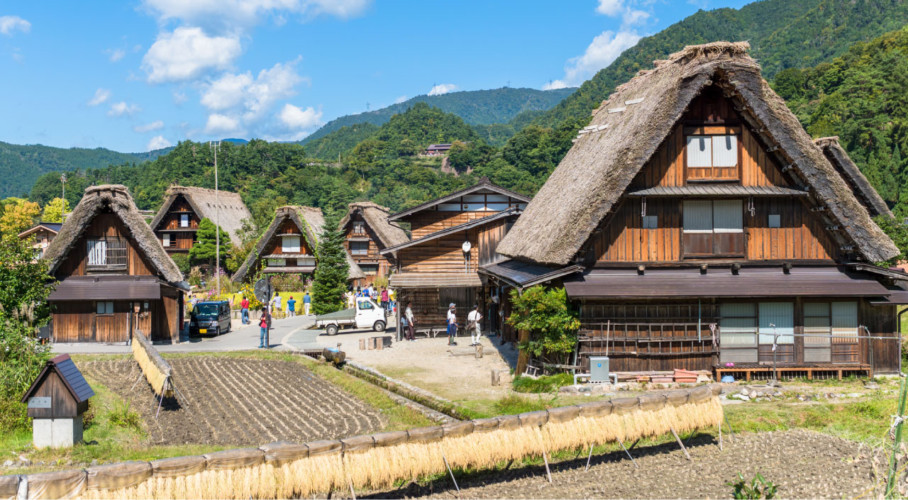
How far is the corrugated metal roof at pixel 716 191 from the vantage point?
17.9 metres

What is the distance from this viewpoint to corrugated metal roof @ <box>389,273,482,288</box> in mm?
27745

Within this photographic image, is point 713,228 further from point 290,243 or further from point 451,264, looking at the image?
point 290,243

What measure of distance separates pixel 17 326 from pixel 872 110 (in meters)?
70.0

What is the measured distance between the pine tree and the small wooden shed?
24760 mm

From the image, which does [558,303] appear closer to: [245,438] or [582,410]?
[582,410]

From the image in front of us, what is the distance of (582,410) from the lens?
11.3 meters

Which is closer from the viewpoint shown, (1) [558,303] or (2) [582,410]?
(2) [582,410]

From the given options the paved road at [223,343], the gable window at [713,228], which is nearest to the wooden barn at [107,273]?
the paved road at [223,343]

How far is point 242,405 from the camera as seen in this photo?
56.0ft

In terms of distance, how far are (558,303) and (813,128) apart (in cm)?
5852

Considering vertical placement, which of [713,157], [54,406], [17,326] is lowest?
[54,406]

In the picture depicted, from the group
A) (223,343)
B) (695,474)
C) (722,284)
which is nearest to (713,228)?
(722,284)

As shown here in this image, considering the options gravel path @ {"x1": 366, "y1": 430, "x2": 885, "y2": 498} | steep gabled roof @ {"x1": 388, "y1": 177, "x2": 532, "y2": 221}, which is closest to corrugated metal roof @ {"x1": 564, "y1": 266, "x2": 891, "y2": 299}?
gravel path @ {"x1": 366, "y1": 430, "x2": 885, "y2": 498}

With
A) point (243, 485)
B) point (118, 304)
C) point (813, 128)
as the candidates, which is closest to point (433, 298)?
point (118, 304)
